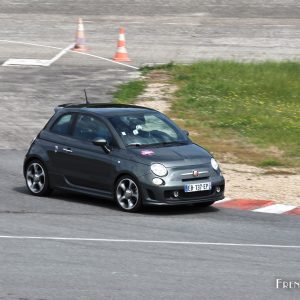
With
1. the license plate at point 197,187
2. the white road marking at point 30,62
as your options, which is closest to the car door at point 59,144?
the license plate at point 197,187

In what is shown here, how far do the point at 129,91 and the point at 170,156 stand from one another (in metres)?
10.0

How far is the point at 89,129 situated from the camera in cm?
1755

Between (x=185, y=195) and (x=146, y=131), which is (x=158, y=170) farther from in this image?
(x=146, y=131)

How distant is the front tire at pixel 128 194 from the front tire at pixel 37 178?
1605 millimetres

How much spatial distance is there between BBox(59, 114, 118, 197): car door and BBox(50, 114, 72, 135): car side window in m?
0.17

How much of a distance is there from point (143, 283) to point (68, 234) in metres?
3.27

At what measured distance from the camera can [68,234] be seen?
14727 mm

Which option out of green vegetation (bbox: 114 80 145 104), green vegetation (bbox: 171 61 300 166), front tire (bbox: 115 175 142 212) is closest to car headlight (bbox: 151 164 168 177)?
front tire (bbox: 115 175 142 212)

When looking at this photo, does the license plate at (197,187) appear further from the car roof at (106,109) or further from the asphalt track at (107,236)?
the car roof at (106,109)

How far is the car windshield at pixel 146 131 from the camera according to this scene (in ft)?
56.2

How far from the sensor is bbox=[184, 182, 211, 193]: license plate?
1653cm

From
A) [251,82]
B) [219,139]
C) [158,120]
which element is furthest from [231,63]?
[158,120]

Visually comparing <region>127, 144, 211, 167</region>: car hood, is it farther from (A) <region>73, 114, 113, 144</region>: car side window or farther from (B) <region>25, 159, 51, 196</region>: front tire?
(B) <region>25, 159, 51, 196</region>: front tire

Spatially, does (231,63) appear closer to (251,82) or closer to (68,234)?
(251,82)
